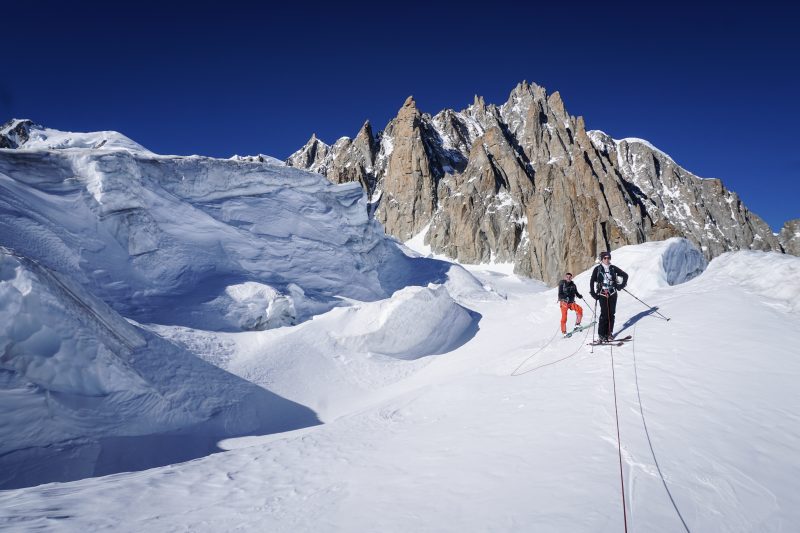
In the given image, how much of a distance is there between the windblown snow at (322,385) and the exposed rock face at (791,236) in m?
113

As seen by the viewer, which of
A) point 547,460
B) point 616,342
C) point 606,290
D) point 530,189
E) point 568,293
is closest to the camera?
point 547,460

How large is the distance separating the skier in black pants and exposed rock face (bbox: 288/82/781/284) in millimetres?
58178

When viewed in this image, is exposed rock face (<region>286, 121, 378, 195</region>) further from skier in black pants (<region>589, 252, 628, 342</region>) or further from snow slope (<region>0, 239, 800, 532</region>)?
snow slope (<region>0, 239, 800, 532</region>)

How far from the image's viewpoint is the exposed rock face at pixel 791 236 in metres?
98.6

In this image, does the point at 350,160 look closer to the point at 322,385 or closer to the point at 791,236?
the point at 322,385

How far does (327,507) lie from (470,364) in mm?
10170

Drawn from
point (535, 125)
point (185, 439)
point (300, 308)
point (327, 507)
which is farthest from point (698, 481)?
point (535, 125)

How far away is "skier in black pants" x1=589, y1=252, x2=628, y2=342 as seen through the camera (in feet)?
28.7

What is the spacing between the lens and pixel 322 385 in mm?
14461

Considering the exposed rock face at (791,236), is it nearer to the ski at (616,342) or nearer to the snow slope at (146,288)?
the snow slope at (146,288)

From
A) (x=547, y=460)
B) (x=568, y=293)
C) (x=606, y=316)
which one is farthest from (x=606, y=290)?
(x=547, y=460)

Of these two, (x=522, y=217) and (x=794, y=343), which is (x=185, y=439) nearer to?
(x=794, y=343)

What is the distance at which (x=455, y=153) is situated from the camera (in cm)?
10312

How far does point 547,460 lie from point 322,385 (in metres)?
11.2
